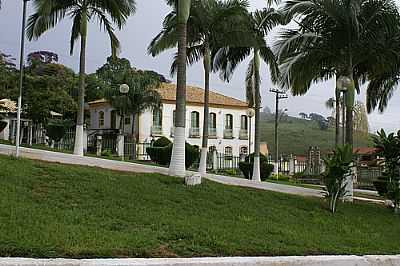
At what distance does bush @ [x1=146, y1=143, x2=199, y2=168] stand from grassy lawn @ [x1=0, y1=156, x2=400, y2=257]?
1096 cm

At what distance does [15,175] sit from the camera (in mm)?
10359

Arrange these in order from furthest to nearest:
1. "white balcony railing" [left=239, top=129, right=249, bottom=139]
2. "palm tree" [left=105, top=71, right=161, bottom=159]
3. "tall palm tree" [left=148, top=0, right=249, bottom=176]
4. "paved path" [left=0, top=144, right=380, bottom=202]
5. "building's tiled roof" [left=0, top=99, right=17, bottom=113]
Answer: "white balcony railing" [left=239, top=129, right=249, bottom=139] < "palm tree" [left=105, top=71, right=161, bottom=159] < "building's tiled roof" [left=0, top=99, right=17, bottom=113] < "tall palm tree" [left=148, top=0, right=249, bottom=176] < "paved path" [left=0, top=144, right=380, bottom=202]

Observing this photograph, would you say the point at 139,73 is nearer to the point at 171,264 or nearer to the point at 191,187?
the point at 191,187

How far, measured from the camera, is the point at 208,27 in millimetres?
21031

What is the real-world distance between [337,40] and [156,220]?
11.3m

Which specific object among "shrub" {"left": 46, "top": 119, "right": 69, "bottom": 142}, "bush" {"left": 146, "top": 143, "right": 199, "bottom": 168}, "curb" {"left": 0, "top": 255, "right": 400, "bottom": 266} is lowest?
"curb" {"left": 0, "top": 255, "right": 400, "bottom": 266}

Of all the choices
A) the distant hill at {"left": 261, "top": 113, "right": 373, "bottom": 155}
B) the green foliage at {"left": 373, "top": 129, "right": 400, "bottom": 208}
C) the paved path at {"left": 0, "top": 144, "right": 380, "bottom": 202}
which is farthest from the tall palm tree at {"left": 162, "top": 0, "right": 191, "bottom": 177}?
the distant hill at {"left": 261, "top": 113, "right": 373, "bottom": 155}

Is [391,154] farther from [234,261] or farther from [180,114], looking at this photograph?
[234,261]

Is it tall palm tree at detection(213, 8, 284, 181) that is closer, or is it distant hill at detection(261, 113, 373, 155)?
tall palm tree at detection(213, 8, 284, 181)

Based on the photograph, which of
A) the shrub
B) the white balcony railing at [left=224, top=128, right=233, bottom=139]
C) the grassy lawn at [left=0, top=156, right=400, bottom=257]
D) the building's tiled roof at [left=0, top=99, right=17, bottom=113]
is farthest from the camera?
the white balcony railing at [left=224, top=128, right=233, bottom=139]

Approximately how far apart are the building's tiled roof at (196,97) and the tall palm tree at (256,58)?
71.5 feet

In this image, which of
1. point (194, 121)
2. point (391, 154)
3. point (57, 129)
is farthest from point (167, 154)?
point (194, 121)

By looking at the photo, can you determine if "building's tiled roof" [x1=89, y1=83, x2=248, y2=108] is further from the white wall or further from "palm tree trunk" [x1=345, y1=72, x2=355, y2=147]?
"palm tree trunk" [x1=345, y1=72, x2=355, y2=147]

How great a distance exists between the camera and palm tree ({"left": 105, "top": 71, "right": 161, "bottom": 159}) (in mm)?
36562
